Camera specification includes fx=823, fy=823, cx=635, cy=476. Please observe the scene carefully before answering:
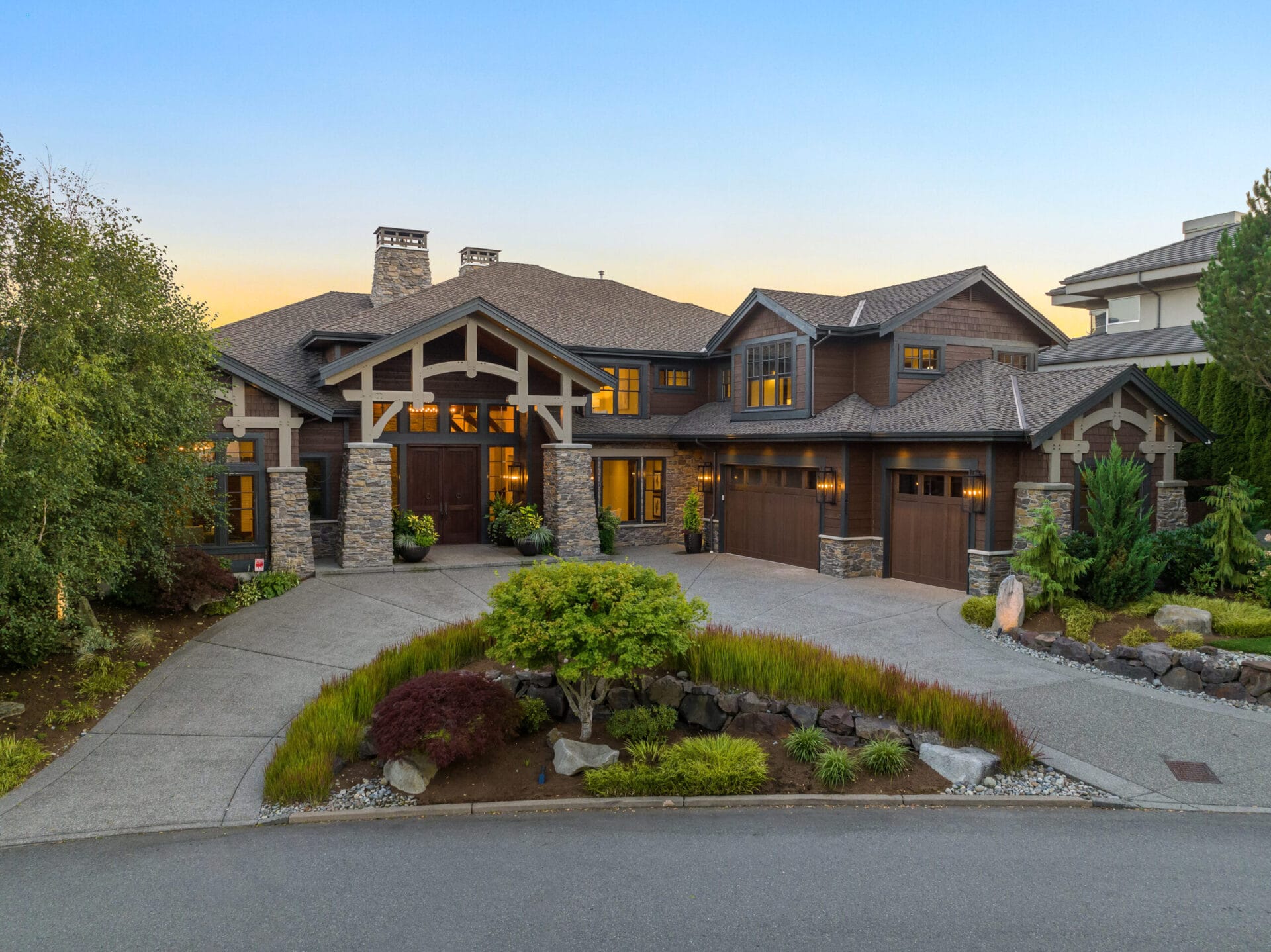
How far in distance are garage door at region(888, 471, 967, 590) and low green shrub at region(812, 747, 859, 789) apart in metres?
8.97

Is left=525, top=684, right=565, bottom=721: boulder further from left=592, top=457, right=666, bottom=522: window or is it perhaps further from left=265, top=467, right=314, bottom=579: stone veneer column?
left=592, top=457, right=666, bottom=522: window

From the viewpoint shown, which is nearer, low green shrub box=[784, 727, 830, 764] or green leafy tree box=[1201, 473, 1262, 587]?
low green shrub box=[784, 727, 830, 764]

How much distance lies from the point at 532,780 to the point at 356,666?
4.36m

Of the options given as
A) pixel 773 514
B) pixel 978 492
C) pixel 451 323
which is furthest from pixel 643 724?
pixel 451 323

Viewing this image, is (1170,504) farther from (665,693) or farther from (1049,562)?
(665,693)

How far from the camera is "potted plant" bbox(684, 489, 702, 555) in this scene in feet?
66.6

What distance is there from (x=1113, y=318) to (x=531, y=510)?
19.5 m

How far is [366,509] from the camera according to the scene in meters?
16.9

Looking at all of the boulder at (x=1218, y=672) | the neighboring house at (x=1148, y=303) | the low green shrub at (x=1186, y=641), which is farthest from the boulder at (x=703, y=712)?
the neighboring house at (x=1148, y=303)

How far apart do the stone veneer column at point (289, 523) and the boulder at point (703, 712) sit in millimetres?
9927

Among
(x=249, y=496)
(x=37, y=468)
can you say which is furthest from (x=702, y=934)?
(x=249, y=496)

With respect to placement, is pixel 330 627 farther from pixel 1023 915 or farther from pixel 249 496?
pixel 1023 915

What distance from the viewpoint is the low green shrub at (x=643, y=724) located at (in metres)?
8.06

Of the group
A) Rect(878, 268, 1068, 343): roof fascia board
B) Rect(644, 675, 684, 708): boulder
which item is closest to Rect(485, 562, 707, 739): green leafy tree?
Rect(644, 675, 684, 708): boulder
